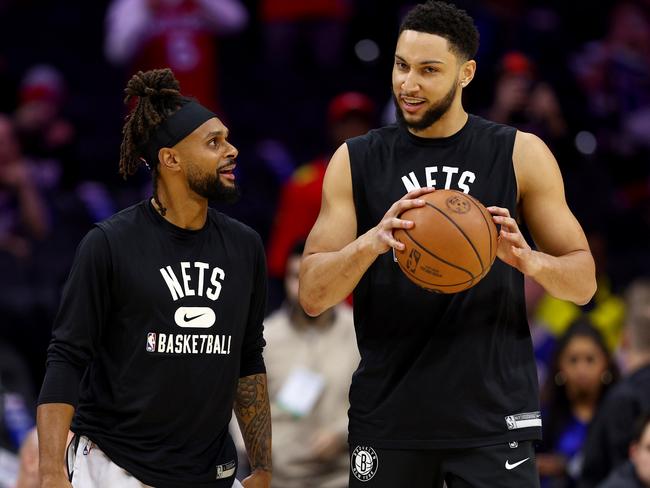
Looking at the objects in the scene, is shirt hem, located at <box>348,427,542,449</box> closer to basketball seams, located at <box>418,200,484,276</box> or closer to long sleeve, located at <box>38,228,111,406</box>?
basketball seams, located at <box>418,200,484,276</box>

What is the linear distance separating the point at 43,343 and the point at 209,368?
4274mm

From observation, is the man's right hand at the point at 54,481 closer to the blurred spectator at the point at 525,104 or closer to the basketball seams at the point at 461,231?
the basketball seams at the point at 461,231

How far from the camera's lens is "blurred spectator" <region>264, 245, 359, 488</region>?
7008 millimetres

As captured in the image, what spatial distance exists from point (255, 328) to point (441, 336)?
0.70 m

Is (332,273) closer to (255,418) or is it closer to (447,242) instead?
(447,242)

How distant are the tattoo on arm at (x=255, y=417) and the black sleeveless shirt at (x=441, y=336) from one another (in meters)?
0.35

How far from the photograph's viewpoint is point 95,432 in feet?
15.3

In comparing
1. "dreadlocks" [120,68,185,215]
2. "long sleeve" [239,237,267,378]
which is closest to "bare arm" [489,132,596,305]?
"long sleeve" [239,237,267,378]

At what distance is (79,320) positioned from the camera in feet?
15.1

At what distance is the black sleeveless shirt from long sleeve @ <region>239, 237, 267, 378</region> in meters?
0.38

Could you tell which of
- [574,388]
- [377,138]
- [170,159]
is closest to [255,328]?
[170,159]

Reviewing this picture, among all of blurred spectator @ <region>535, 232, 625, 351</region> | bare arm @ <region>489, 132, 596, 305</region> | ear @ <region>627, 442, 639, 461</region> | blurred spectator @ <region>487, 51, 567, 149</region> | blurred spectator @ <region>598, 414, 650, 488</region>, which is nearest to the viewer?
bare arm @ <region>489, 132, 596, 305</region>

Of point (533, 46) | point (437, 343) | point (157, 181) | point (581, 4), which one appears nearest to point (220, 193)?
point (157, 181)

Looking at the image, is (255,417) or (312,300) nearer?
(312,300)
